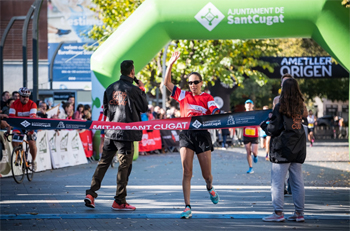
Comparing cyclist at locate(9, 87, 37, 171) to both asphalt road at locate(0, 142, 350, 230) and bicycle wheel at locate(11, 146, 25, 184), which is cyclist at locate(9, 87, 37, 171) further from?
asphalt road at locate(0, 142, 350, 230)

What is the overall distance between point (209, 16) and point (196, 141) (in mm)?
7967

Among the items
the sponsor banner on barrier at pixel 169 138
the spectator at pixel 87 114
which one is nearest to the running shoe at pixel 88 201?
the spectator at pixel 87 114

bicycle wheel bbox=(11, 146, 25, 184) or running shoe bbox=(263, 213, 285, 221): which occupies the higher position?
bicycle wheel bbox=(11, 146, 25, 184)

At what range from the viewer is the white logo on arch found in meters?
14.8

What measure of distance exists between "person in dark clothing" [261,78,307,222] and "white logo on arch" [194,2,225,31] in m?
7.88

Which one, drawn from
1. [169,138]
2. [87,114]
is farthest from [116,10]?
[87,114]

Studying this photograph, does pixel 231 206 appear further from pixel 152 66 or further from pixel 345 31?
pixel 152 66

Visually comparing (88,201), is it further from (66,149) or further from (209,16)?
(66,149)

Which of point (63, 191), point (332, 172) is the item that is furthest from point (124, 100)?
point (332, 172)

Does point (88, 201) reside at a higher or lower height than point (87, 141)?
lower

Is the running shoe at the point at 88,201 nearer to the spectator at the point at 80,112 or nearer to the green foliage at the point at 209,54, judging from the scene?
the spectator at the point at 80,112

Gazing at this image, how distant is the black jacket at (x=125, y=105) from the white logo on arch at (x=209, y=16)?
23.6ft

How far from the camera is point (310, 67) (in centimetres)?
3017

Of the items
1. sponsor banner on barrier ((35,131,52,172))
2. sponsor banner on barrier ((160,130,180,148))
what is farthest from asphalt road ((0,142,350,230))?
sponsor banner on barrier ((160,130,180,148))
